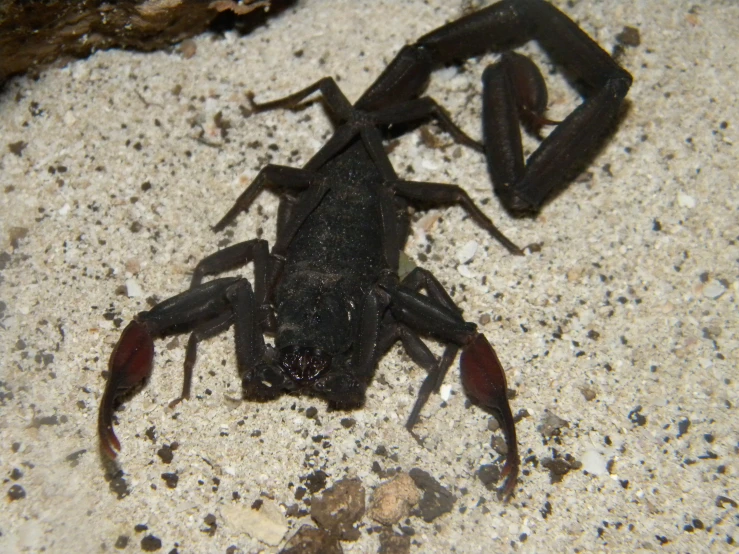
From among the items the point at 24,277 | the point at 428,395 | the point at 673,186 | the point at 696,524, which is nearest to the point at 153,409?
the point at 24,277

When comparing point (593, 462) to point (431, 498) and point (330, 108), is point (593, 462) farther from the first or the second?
point (330, 108)

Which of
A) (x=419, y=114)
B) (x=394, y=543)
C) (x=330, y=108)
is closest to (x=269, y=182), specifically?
(x=330, y=108)

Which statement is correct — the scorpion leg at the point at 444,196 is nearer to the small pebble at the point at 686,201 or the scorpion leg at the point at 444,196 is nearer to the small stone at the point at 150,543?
the small pebble at the point at 686,201

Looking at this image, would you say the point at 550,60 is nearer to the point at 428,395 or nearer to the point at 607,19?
the point at 607,19

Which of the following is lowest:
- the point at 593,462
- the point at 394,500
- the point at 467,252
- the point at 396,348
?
the point at 593,462

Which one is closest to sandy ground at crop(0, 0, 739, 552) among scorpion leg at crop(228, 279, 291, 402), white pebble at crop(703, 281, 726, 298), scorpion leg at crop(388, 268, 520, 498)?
white pebble at crop(703, 281, 726, 298)
